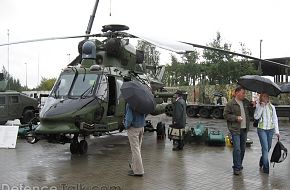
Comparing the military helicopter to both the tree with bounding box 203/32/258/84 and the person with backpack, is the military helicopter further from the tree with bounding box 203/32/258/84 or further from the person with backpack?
the tree with bounding box 203/32/258/84

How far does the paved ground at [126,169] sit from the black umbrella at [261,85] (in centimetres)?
173

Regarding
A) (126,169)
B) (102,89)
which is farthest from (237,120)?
(102,89)

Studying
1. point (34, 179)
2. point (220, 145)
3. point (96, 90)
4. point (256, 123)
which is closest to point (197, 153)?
→ point (220, 145)

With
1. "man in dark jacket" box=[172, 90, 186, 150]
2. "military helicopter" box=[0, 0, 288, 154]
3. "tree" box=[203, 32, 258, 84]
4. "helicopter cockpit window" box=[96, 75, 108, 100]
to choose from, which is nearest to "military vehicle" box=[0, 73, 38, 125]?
"military helicopter" box=[0, 0, 288, 154]

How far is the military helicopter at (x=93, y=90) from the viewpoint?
8.87 m

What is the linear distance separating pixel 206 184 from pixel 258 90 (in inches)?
98.0

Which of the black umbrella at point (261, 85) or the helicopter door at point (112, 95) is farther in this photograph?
the helicopter door at point (112, 95)

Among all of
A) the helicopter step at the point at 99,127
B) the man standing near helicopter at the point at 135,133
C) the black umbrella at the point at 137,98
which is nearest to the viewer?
the black umbrella at the point at 137,98

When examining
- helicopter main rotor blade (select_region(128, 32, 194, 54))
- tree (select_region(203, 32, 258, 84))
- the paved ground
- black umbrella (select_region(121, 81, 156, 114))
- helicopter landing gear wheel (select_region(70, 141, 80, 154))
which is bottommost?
the paved ground

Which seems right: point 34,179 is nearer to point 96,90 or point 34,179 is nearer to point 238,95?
point 96,90

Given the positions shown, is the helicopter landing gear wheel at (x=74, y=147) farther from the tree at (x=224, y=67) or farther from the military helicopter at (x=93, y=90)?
the tree at (x=224, y=67)

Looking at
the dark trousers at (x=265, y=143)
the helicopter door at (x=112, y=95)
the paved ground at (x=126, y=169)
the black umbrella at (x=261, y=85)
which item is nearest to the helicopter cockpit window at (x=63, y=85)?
the helicopter door at (x=112, y=95)

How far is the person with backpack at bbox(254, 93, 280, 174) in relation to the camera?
25.3 ft

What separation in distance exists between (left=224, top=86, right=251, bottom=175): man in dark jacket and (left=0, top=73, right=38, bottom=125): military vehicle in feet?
41.9
